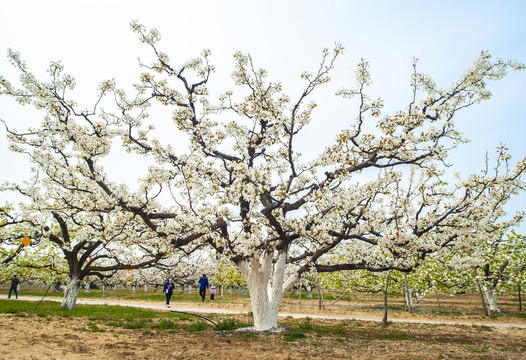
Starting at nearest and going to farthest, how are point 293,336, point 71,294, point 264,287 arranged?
point 293,336 < point 264,287 < point 71,294

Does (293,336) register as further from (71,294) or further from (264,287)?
(71,294)

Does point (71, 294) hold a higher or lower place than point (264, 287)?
lower

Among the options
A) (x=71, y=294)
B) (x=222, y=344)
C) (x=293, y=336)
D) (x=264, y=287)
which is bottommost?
(x=293, y=336)

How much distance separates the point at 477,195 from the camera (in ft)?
39.4

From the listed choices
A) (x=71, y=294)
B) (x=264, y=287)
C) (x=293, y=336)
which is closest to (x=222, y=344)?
(x=293, y=336)

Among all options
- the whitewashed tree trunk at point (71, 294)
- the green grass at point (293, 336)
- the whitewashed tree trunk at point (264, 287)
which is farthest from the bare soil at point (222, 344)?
the whitewashed tree trunk at point (71, 294)

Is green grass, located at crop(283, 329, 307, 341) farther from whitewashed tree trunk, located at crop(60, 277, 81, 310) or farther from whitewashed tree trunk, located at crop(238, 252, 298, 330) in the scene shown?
whitewashed tree trunk, located at crop(60, 277, 81, 310)

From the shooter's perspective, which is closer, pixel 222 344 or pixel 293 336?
pixel 222 344

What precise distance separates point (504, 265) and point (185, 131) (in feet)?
86.1

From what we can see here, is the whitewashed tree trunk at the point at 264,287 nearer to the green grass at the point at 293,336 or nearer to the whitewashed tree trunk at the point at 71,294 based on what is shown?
the green grass at the point at 293,336

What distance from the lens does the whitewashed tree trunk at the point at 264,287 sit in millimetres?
12516

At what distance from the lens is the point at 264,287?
1259 centimetres

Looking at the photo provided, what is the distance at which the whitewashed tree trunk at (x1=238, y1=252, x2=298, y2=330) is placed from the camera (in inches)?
493

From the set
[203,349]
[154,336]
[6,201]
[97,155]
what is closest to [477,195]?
[203,349]
